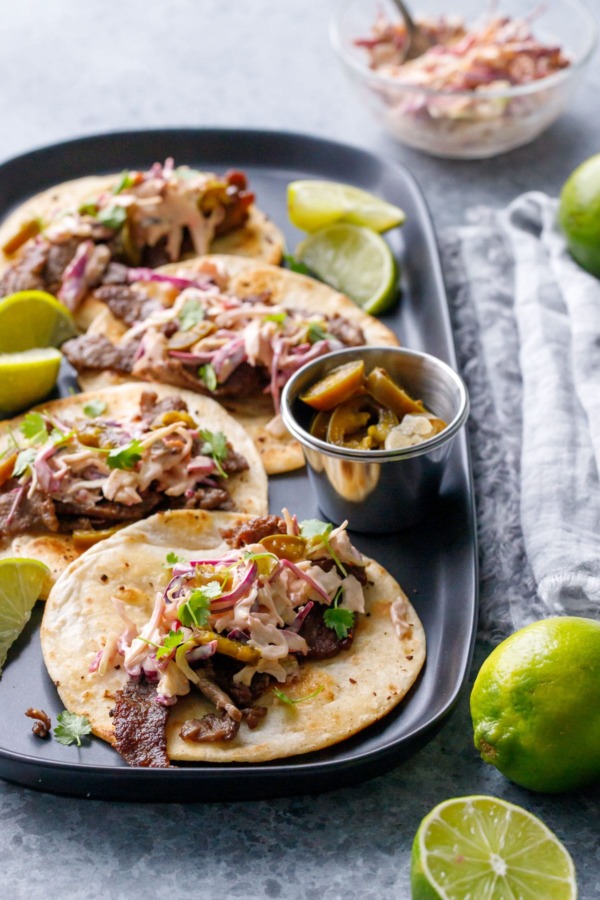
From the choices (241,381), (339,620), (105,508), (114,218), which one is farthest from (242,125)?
(339,620)

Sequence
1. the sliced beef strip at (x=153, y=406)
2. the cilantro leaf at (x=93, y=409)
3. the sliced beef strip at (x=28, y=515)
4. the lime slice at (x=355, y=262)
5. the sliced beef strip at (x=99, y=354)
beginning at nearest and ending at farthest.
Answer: the sliced beef strip at (x=28, y=515)
the sliced beef strip at (x=153, y=406)
the cilantro leaf at (x=93, y=409)
the sliced beef strip at (x=99, y=354)
the lime slice at (x=355, y=262)

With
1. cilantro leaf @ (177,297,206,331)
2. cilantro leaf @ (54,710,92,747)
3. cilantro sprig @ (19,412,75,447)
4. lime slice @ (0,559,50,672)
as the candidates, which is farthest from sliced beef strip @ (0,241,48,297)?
cilantro leaf @ (54,710,92,747)

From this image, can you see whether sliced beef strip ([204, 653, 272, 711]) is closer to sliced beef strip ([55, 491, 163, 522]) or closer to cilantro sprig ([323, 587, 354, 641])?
cilantro sprig ([323, 587, 354, 641])

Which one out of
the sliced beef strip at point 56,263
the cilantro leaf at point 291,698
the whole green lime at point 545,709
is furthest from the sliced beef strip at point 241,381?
the whole green lime at point 545,709

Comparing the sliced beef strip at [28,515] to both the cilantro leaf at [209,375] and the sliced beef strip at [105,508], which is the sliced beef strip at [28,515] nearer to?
the sliced beef strip at [105,508]

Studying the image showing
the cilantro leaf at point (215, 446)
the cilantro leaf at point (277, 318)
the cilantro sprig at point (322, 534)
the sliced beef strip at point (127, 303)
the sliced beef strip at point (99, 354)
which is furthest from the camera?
the sliced beef strip at point (127, 303)

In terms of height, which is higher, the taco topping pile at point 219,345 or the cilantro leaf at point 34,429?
the cilantro leaf at point 34,429
